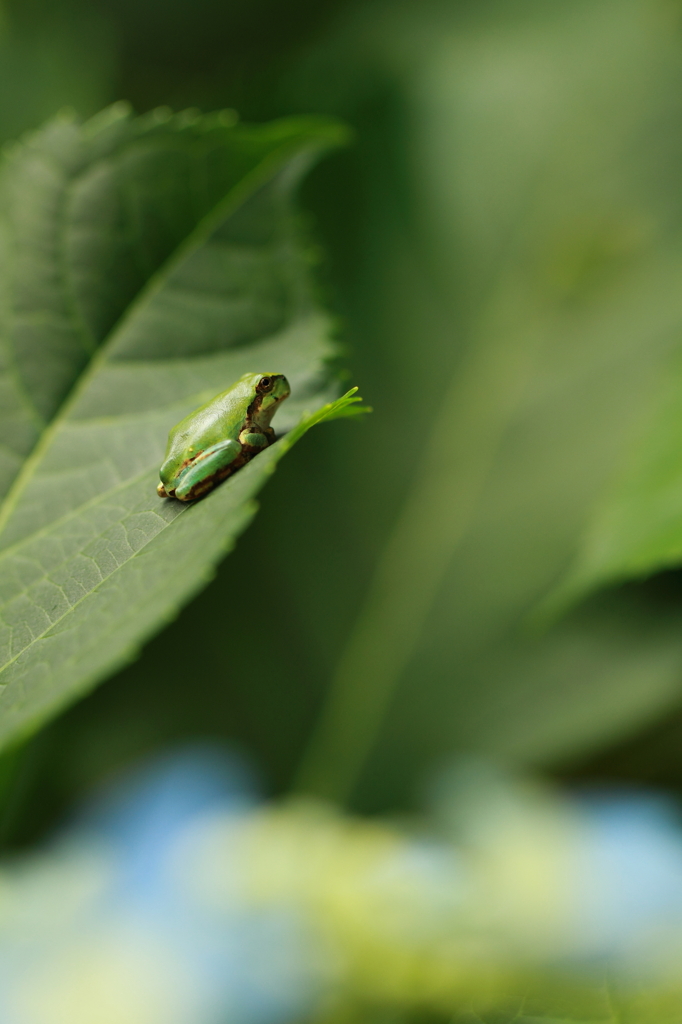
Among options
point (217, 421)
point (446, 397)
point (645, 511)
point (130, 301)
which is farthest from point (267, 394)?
point (446, 397)

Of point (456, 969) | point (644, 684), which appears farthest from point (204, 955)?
point (644, 684)

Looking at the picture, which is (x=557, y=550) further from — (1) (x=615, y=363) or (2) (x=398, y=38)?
(2) (x=398, y=38)

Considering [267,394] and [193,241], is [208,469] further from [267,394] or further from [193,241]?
[193,241]

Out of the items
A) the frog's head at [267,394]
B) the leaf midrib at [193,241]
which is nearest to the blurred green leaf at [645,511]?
the frog's head at [267,394]

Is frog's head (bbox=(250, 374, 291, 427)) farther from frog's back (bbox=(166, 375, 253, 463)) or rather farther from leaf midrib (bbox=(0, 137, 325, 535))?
leaf midrib (bbox=(0, 137, 325, 535))

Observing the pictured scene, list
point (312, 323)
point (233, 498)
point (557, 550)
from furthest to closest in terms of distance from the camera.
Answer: point (557, 550), point (312, 323), point (233, 498)

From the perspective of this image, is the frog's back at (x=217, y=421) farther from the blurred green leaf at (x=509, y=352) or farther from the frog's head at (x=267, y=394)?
the blurred green leaf at (x=509, y=352)

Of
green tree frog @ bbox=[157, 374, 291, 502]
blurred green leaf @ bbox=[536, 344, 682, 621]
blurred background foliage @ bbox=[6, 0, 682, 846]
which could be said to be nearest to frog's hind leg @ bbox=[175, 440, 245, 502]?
green tree frog @ bbox=[157, 374, 291, 502]
